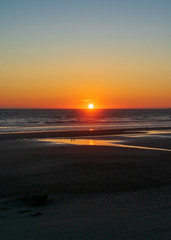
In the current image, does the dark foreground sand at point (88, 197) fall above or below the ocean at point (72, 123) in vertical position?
below

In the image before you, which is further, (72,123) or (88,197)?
(72,123)

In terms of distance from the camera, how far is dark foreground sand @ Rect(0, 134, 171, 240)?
685 centimetres

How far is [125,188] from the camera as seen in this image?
10914mm

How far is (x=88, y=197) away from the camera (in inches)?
383

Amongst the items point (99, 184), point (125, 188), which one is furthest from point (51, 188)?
point (125, 188)

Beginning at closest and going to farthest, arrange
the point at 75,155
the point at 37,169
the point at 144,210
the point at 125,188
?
the point at 144,210 < the point at 125,188 < the point at 37,169 < the point at 75,155

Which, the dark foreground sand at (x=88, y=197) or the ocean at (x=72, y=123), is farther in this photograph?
the ocean at (x=72, y=123)

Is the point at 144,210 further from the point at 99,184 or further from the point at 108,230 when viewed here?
the point at 99,184

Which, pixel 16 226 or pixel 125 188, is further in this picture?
pixel 125 188

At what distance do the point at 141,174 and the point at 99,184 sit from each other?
9.41ft

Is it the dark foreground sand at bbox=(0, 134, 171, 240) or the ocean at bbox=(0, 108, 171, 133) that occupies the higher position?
the ocean at bbox=(0, 108, 171, 133)

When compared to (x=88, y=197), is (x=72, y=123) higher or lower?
higher

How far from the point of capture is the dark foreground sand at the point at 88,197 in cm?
685

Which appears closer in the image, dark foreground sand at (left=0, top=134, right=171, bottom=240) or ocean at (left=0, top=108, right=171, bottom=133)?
dark foreground sand at (left=0, top=134, right=171, bottom=240)
